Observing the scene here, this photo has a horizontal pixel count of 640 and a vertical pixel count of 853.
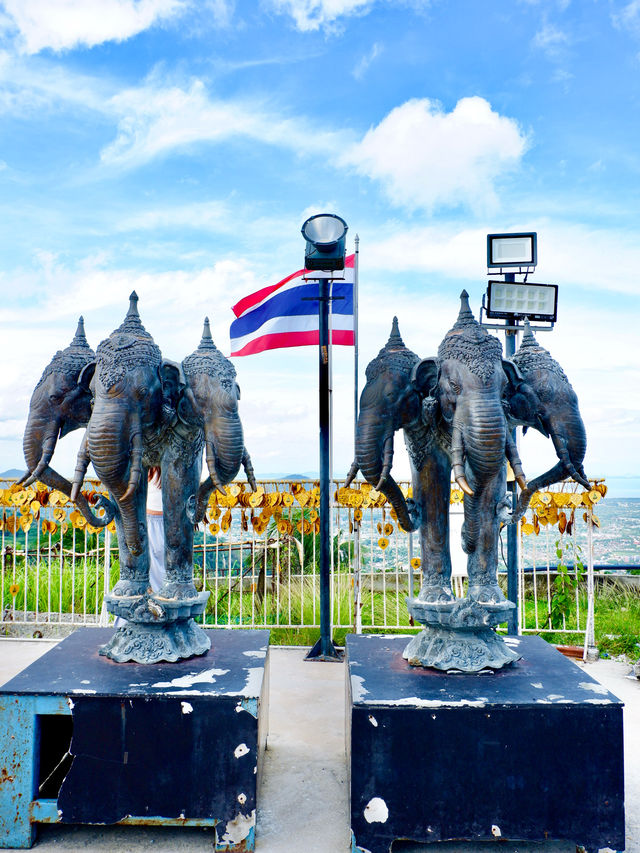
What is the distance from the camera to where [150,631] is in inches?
137

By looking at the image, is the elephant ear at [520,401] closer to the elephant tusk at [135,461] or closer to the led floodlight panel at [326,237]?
the elephant tusk at [135,461]

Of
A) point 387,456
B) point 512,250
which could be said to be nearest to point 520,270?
point 512,250

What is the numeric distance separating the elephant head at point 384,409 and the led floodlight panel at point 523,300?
6.81 ft

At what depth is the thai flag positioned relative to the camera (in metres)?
6.10

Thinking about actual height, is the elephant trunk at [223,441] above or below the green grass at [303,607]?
above

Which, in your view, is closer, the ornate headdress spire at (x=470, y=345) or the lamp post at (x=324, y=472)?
the ornate headdress spire at (x=470, y=345)

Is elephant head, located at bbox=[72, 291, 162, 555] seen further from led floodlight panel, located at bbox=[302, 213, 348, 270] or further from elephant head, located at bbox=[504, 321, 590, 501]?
led floodlight panel, located at bbox=[302, 213, 348, 270]

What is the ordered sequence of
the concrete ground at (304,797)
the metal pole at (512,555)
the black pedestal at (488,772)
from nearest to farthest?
the black pedestal at (488,772) < the concrete ground at (304,797) < the metal pole at (512,555)

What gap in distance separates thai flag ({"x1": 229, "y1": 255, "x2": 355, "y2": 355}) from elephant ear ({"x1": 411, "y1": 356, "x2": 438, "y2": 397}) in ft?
9.00

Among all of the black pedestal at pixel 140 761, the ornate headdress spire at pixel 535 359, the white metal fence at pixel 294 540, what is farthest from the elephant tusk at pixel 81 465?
the white metal fence at pixel 294 540

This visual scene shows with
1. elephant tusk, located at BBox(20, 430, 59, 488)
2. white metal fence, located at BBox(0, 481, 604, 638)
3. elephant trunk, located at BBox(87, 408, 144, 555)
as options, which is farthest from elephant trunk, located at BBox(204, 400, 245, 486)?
white metal fence, located at BBox(0, 481, 604, 638)

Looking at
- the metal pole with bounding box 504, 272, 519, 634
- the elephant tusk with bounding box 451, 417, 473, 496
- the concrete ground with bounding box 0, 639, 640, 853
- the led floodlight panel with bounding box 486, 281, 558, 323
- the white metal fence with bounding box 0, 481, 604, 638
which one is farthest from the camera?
the white metal fence with bounding box 0, 481, 604, 638

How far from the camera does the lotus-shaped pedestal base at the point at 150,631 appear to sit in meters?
3.41

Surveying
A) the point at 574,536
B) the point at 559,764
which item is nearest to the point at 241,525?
the point at 574,536
